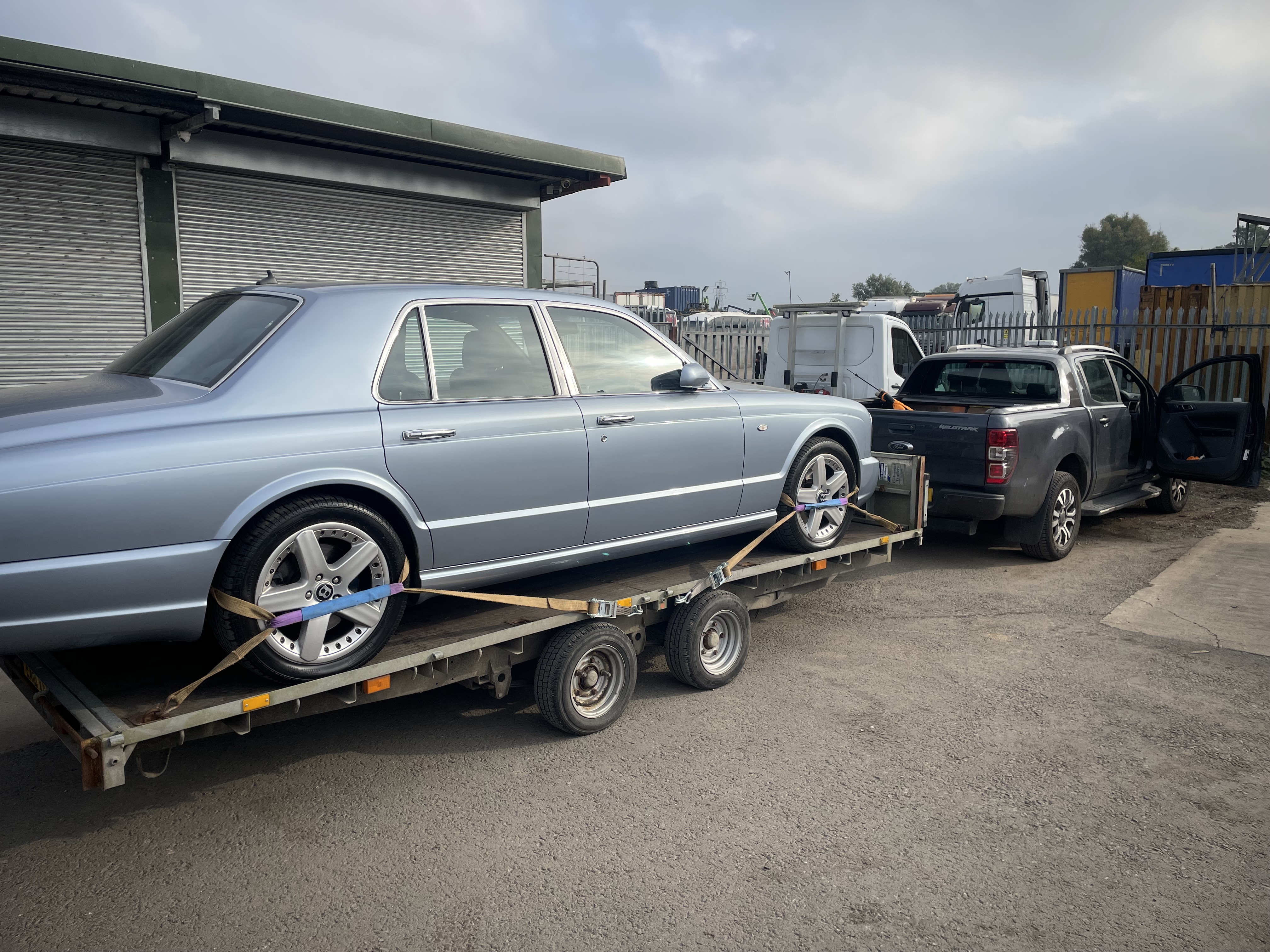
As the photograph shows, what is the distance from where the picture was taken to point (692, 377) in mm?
4773

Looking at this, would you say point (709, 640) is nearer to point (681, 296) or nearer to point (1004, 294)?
point (1004, 294)

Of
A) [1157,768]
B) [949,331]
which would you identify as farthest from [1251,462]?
[949,331]

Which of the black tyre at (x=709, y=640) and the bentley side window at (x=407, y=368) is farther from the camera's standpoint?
the black tyre at (x=709, y=640)

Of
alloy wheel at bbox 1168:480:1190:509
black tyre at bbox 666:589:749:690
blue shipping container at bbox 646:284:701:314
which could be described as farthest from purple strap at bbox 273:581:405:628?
blue shipping container at bbox 646:284:701:314

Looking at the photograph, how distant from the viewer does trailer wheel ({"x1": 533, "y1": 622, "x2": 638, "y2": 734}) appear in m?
4.21

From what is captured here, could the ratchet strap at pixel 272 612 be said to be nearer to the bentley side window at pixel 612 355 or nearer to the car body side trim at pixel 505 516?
the car body side trim at pixel 505 516

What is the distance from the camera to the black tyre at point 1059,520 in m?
7.71

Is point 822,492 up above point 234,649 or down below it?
above

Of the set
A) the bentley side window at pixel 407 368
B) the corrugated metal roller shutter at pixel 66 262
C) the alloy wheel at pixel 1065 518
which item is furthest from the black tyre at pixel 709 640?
the corrugated metal roller shutter at pixel 66 262

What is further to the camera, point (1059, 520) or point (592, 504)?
point (1059, 520)

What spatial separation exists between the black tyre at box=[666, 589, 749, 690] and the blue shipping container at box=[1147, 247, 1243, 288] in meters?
20.1

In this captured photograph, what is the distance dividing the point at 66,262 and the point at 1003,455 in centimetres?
850

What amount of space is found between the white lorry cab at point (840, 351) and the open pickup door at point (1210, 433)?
125 inches

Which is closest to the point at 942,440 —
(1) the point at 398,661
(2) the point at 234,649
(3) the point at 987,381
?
(3) the point at 987,381
